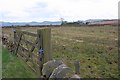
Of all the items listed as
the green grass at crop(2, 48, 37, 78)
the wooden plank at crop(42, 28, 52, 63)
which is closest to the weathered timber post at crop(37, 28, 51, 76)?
the wooden plank at crop(42, 28, 52, 63)

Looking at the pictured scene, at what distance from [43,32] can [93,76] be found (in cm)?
204

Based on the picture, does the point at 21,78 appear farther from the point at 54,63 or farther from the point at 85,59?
→ the point at 85,59

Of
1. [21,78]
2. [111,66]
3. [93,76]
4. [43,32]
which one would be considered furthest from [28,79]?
[111,66]

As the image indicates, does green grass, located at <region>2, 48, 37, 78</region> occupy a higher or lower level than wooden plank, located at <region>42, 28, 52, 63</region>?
lower

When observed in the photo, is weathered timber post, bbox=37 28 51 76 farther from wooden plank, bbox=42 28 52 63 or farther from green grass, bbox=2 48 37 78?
green grass, bbox=2 48 37 78

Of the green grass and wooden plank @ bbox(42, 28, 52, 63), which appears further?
the green grass

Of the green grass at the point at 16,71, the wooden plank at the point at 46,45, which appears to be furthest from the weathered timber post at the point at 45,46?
the green grass at the point at 16,71

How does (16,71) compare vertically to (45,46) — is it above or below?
below

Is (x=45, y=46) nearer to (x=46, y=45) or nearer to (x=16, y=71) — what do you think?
(x=46, y=45)

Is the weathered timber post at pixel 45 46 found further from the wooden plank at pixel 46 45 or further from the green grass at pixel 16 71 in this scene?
the green grass at pixel 16 71

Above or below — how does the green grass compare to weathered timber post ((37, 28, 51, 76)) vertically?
below

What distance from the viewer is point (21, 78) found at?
752cm

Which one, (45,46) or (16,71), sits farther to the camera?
(16,71)

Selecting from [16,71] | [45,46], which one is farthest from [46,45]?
[16,71]
